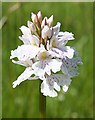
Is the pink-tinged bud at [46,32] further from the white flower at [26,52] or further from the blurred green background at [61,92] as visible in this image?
the blurred green background at [61,92]

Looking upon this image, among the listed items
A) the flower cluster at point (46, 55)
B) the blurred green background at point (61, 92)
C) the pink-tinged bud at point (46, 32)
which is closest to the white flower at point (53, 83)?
the flower cluster at point (46, 55)

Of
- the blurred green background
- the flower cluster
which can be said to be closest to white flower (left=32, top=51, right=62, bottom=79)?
the flower cluster

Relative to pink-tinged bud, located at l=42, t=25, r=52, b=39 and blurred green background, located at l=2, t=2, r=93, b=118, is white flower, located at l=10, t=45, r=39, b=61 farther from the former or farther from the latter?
blurred green background, located at l=2, t=2, r=93, b=118

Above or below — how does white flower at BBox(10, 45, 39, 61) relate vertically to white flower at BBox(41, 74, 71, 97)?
above

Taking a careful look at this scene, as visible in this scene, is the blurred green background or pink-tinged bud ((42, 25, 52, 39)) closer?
pink-tinged bud ((42, 25, 52, 39))

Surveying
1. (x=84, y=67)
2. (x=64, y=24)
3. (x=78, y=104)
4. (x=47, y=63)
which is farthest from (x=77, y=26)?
(x=47, y=63)

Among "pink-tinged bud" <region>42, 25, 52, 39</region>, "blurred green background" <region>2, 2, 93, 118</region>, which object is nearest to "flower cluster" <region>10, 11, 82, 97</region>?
"pink-tinged bud" <region>42, 25, 52, 39</region>

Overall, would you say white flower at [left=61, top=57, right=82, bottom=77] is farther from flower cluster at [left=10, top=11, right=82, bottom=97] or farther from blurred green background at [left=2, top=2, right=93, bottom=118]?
blurred green background at [left=2, top=2, right=93, bottom=118]

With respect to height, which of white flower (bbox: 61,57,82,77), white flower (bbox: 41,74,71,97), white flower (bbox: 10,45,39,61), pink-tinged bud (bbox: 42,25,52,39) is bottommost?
white flower (bbox: 41,74,71,97)

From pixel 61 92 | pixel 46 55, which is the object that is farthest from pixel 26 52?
pixel 61 92
